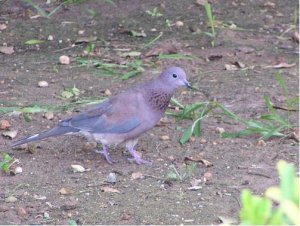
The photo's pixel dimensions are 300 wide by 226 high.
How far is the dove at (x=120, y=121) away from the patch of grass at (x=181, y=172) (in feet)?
0.74

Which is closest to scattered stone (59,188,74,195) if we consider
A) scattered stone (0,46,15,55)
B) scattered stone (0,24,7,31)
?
scattered stone (0,46,15,55)

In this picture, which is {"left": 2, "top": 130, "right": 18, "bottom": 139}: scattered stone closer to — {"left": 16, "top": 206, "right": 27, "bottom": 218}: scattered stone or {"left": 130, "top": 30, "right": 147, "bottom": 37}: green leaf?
{"left": 16, "top": 206, "right": 27, "bottom": 218}: scattered stone

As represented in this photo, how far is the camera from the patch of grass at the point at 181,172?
12.5 ft

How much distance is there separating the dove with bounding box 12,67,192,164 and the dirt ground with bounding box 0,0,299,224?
132 mm

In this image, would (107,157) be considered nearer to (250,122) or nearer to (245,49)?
(250,122)

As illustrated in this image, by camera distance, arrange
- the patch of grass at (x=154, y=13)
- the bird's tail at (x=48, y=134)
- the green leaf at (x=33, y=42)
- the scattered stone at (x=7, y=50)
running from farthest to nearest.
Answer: the patch of grass at (x=154, y=13) → the green leaf at (x=33, y=42) → the scattered stone at (x=7, y=50) → the bird's tail at (x=48, y=134)

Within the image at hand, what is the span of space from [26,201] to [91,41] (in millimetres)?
3122

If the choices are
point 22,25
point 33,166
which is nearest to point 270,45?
point 22,25

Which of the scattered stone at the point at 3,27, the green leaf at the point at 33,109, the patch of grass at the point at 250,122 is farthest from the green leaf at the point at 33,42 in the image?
the patch of grass at the point at 250,122

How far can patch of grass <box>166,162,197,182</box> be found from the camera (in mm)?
3807

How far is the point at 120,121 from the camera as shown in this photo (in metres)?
4.13

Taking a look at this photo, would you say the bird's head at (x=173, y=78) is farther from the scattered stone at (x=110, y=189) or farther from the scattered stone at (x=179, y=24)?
the scattered stone at (x=179, y=24)

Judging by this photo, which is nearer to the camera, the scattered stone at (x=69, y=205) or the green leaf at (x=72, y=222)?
the green leaf at (x=72, y=222)

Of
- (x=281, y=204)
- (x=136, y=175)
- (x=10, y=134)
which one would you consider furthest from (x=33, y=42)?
(x=281, y=204)
